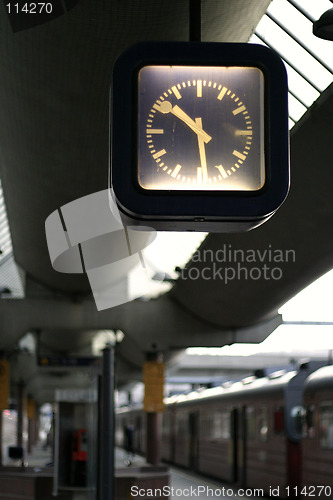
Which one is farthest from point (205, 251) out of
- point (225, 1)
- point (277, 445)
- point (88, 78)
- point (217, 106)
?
point (217, 106)

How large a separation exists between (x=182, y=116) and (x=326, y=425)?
1464 cm

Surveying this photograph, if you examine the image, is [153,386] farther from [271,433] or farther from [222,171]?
[222,171]

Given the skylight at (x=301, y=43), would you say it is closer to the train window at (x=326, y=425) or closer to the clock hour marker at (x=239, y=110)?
the clock hour marker at (x=239, y=110)

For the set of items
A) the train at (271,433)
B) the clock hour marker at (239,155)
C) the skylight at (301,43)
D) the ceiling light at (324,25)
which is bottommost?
the train at (271,433)

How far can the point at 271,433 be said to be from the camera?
2205cm

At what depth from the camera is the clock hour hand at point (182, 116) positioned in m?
4.38

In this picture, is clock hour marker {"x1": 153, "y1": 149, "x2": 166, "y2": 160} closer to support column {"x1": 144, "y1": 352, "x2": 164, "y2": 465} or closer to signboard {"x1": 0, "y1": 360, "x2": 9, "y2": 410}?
support column {"x1": 144, "y1": 352, "x2": 164, "y2": 465}

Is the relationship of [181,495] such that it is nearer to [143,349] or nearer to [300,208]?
[143,349]

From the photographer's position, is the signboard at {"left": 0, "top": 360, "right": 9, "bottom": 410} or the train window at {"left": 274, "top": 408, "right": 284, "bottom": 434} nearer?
the train window at {"left": 274, "top": 408, "right": 284, "bottom": 434}

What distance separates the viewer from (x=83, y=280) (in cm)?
2230

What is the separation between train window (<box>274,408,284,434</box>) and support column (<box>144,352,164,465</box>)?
15.3ft

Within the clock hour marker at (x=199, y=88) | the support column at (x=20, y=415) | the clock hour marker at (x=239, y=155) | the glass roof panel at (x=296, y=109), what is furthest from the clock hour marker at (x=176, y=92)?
the support column at (x=20, y=415)

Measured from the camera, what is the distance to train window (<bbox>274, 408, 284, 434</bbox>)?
819 inches

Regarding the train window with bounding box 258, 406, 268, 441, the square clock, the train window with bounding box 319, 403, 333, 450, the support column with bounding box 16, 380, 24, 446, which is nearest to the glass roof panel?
the square clock
